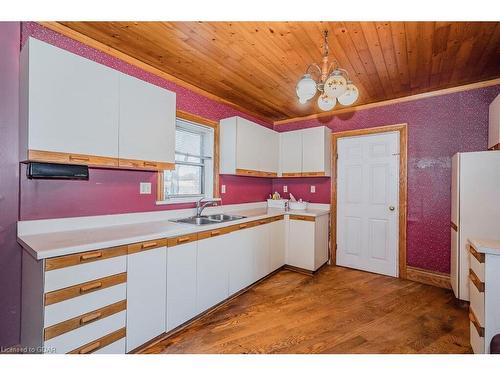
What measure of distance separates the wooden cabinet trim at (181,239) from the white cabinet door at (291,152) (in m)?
2.23

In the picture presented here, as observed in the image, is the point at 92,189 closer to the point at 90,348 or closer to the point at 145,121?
the point at 145,121

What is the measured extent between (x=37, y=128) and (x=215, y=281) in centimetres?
187

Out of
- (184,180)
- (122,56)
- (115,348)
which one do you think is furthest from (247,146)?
(115,348)

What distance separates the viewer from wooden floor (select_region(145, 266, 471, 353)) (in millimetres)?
1831

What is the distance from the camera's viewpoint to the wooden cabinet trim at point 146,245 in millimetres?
1655

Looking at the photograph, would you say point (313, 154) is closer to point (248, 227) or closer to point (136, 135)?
point (248, 227)

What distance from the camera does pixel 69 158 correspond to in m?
1.61

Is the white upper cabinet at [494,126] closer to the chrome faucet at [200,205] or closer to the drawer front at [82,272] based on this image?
the chrome faucet at [200,205]

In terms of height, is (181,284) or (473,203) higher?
(473,203)

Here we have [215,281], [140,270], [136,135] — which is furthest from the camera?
[215,281]

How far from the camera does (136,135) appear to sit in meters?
1.98

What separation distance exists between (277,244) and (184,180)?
5.19ft
